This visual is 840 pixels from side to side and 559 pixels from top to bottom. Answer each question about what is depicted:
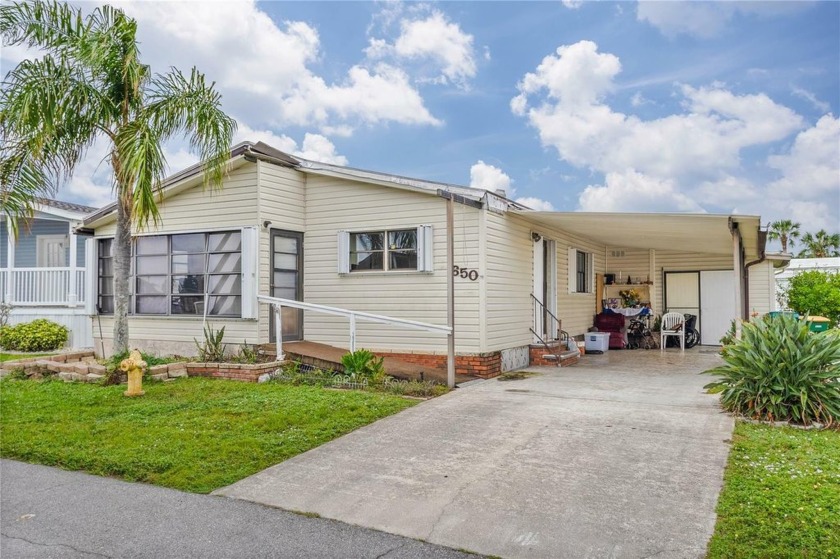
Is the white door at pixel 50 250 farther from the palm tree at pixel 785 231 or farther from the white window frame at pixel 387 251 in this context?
the palm tree at pixel 785 231

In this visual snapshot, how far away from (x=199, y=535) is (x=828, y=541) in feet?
13.2

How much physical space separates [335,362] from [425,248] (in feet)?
8.05

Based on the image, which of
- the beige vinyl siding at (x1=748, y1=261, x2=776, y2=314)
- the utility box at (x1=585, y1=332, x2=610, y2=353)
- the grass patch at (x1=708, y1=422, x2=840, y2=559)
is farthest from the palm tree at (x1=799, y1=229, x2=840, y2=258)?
the grass patch at (x1=708, y1=422, x2=840, y2=559)

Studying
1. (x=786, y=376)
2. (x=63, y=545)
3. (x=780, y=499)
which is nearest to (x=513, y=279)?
(x=786, y=376)

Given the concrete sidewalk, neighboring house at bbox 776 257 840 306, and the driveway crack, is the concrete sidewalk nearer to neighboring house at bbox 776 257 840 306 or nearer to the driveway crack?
the driveway crack

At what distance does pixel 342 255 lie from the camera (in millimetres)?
11070

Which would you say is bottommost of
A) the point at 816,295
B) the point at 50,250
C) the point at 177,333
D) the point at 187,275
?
the point at 177,333

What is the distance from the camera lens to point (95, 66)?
8766 mm

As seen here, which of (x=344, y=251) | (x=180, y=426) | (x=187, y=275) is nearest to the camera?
(x=180, y=426)

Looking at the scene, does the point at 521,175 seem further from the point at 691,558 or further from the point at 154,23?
the point at 691,558

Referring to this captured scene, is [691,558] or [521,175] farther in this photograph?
[521,175]

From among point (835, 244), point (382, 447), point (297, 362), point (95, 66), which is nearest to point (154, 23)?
point (95, 66)

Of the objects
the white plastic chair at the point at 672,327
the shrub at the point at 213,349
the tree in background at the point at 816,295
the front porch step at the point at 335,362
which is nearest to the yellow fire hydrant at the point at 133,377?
the shrub at the point at 213,349

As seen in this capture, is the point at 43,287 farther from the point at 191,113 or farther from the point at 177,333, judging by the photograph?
the point at 191,113
